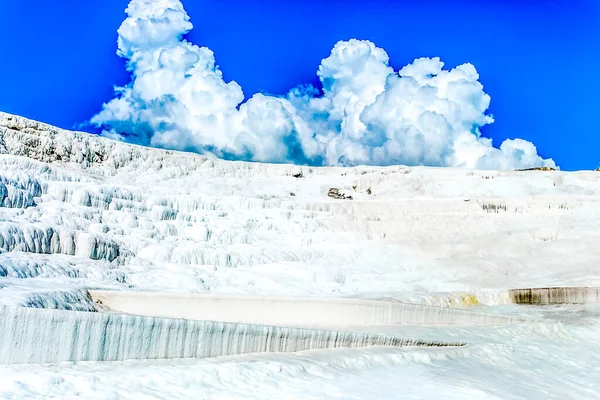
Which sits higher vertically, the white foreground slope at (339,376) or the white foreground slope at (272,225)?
the white foreground slope at (272,225)

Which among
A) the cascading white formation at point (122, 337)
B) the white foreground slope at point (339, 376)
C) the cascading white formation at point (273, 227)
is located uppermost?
the cascading white formation at point (273, 227)

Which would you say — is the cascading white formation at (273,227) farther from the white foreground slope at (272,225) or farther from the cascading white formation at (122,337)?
the cascading white formation at (122,337)

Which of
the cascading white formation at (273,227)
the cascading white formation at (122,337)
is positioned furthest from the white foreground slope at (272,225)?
the cascading white formation at (122,337)

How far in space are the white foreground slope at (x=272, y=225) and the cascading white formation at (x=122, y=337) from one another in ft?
6.53

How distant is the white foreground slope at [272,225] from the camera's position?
15.5 m

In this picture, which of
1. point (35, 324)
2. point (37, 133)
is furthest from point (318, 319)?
point (37, 133)

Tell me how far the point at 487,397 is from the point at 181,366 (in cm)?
277

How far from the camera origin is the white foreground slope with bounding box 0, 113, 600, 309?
51.0 ft

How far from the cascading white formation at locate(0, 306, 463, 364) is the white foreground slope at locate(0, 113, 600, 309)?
199cm

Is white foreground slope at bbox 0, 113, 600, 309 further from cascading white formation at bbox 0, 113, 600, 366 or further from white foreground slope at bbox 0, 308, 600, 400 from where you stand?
white foreground slope at bbox 0, 308, 600, 400

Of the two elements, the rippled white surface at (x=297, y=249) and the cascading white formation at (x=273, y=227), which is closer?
the rippled white surface at (x=297, y=249)

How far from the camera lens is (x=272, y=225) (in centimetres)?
2208

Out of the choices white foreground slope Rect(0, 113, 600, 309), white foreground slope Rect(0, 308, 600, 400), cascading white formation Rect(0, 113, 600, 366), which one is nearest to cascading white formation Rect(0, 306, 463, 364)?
white foreground slope Rect(0, 308, 600, 400)

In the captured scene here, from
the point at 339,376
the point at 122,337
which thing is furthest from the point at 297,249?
the point at 122,337
